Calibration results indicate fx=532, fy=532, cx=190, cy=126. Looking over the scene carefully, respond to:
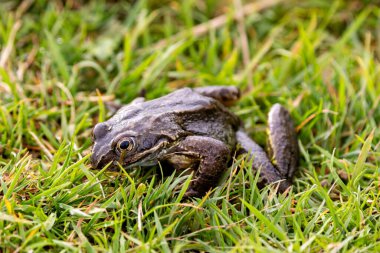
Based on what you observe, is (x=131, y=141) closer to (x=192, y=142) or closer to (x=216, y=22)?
(x=192, y=142)

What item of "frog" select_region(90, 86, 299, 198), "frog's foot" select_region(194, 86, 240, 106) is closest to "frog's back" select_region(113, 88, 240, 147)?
A: "frog" select_region(90, 86, 299, 198)

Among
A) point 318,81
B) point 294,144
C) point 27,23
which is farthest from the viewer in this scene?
point 27,23

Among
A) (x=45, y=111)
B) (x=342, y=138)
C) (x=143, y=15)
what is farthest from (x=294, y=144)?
(x=143, y=15)

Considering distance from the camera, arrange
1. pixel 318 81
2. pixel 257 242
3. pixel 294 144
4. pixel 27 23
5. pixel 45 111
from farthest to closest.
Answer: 1. pixel 27 23
2. pixel 318 81
3. pixel 45 111
4. pixel 294 144
5. pixel 257 242

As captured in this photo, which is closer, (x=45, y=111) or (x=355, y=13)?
(x=45, y=111)

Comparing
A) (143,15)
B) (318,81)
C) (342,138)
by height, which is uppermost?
(143,15)

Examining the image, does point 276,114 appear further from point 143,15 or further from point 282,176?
point 143,15

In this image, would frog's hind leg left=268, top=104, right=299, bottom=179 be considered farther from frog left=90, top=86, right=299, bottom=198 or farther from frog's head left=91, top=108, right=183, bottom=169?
frog's head left=91, top=108, right=183, bottom=169

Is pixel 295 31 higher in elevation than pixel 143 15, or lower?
lower
